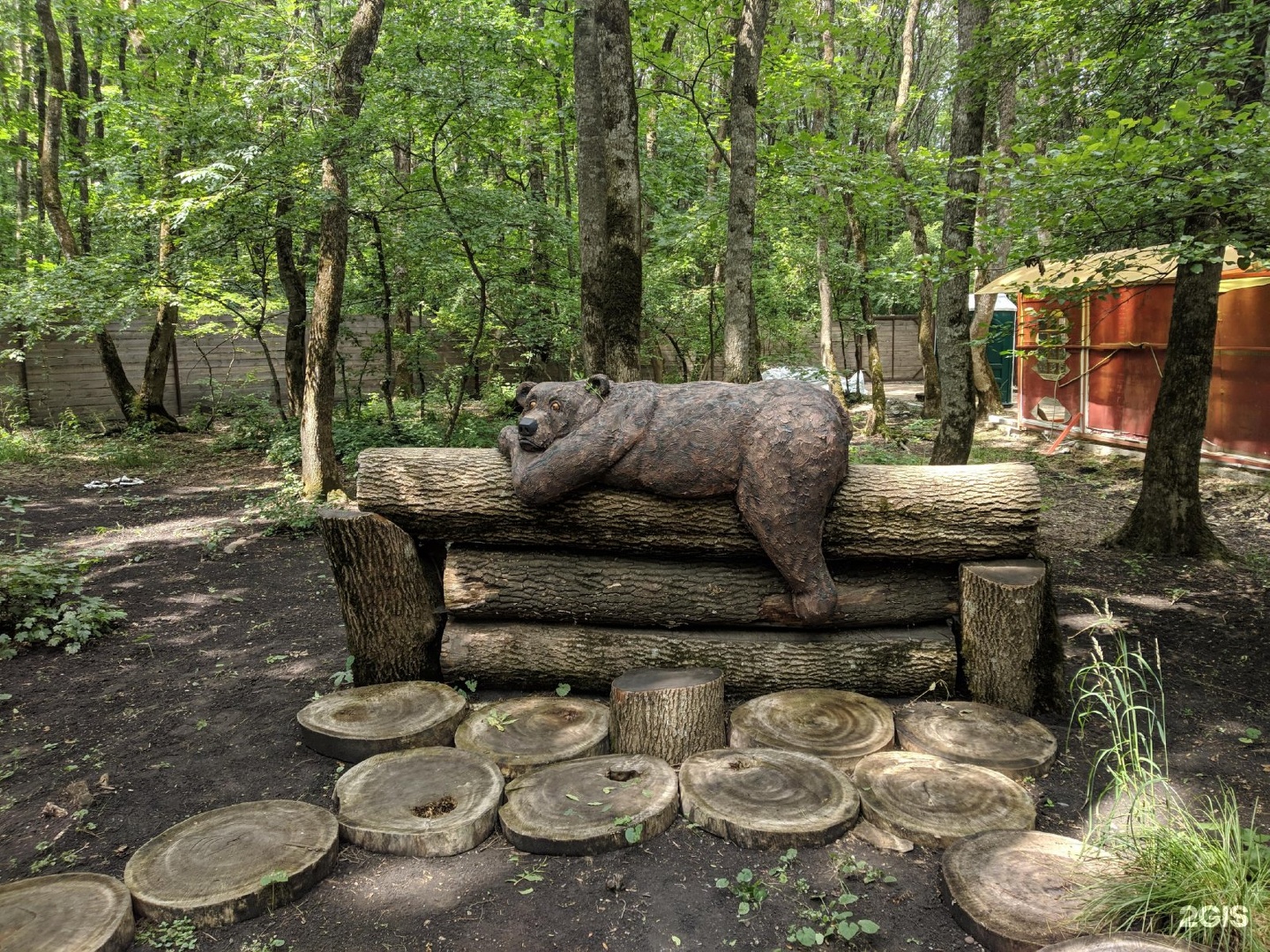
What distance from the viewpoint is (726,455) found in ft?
12.3

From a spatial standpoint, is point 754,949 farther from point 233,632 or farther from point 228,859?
point 233,632

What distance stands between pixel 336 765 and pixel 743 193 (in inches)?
230

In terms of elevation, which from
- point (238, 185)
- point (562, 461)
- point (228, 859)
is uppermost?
point (238, 185)

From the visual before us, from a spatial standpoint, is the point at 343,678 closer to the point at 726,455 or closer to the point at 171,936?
the point at 171,936

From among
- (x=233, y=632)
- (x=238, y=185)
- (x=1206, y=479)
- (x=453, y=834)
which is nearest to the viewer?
(x=453, y=834)

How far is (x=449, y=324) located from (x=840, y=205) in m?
6.89

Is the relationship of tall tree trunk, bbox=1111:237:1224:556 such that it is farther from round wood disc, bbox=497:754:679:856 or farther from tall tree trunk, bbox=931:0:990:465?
round wood disc, bbox=497:754:679:856

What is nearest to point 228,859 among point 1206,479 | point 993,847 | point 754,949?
point 754,949

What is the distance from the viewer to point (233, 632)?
16.7 feet

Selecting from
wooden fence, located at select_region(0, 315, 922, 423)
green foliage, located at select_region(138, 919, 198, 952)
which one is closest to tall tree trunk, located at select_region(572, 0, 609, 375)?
green foliage, located at select_region(138, 919, 198, 952)

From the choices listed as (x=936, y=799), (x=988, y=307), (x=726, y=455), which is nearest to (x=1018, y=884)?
(x=936, y=799)

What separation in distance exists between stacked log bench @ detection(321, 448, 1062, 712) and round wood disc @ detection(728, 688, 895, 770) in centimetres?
21

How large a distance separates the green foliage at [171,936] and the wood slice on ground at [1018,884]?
96.0 inches

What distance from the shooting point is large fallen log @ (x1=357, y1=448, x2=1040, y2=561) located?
3.78 metres
